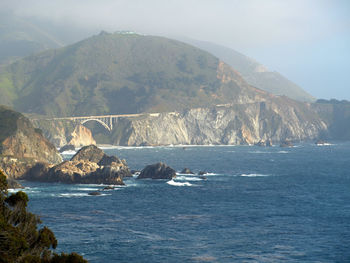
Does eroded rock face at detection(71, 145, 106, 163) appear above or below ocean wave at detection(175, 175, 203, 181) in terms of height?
above

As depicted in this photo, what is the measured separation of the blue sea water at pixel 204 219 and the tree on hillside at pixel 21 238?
16.0 m

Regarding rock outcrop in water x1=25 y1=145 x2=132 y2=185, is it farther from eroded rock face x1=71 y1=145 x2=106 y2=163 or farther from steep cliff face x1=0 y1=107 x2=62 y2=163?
eroded rock face x1=71 y1=145 x2=106 y2=163

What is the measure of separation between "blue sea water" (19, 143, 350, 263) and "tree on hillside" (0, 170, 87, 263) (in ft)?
52.5

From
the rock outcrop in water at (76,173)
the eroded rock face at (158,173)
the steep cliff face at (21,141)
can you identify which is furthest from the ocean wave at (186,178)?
the steep cliff face at (21,141)

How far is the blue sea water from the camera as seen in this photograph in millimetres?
69875

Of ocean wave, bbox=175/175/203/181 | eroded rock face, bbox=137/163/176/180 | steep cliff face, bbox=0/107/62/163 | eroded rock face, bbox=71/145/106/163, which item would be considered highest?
steep cliff face, bbox=0/107/62/163

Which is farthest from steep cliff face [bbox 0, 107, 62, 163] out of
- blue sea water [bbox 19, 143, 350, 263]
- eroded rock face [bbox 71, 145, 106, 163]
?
blue sea water [bbox 19, 143, 350, 263]

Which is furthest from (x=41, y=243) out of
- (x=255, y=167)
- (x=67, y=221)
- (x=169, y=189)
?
(x=255, y=167)

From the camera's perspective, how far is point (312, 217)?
9225 cm

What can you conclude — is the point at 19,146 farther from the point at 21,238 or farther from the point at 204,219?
the point at 21,238

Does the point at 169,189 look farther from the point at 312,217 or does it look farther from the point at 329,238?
the point at 329,238

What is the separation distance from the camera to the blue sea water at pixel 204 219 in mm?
69875

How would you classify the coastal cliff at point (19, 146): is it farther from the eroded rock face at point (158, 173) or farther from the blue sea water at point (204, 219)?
the eroded rock face at point (158, 173)

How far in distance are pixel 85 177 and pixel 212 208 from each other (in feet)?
146
